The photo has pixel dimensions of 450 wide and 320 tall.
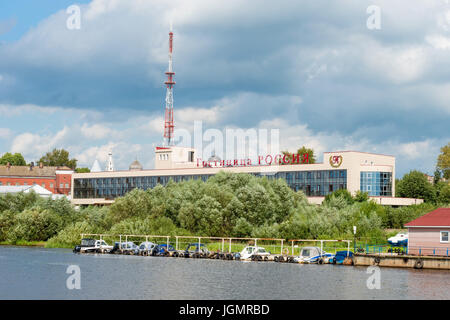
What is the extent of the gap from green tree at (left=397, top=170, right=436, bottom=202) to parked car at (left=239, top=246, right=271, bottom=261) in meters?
78.9

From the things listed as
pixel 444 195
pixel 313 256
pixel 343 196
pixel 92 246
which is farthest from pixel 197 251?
pixel 444 195

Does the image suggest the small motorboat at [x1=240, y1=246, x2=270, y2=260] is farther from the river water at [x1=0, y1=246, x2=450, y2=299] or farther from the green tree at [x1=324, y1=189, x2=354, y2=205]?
the green tree at [x1=324, y1=189, x2=354, y2=205]

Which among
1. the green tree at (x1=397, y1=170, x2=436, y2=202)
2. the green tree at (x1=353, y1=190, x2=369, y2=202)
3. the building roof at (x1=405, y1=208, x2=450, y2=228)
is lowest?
the building roof at (x1=405, y1=208, x2=450, y2=228)

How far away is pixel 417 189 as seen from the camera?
157m

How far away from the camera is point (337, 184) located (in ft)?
479

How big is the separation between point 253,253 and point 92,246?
29808mm

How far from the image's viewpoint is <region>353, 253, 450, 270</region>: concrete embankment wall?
2778 inches

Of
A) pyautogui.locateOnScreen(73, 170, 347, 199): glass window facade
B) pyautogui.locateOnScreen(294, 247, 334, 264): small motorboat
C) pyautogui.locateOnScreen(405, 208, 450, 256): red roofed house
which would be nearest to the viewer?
pyautogui.locateOnScreen(405, 208, 450, 256): red roofed house

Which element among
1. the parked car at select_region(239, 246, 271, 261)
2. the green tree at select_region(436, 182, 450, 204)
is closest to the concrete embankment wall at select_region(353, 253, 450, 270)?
the parked car at select_region(239, 246, 271, 261)

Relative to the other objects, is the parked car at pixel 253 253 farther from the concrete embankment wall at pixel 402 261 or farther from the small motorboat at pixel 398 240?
the small motorboat at pixel 398 240

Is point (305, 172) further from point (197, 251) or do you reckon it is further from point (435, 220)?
point (435, 220)
